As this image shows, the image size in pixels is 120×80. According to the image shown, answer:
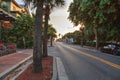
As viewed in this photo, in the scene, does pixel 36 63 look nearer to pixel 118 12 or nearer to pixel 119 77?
pixel 119 77

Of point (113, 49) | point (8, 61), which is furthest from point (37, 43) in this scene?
point (113, 49)

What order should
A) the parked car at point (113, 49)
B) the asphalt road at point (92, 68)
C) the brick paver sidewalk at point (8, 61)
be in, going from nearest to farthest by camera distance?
the asphalt road at point (92, 68)
the brick paver sidewalk at point (8, 61)
the parked car at point (113, 49)

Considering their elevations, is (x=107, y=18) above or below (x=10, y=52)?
above

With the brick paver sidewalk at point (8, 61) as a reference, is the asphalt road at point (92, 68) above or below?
below

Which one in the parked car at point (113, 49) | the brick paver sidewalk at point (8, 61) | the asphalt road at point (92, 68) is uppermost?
the parked car at point (113, 49)

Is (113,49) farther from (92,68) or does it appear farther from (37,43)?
(37,43)

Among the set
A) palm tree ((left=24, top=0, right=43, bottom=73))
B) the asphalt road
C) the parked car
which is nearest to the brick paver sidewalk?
palm tree ((left=24, top=0, right=43, bottom=73))

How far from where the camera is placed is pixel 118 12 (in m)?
30.3

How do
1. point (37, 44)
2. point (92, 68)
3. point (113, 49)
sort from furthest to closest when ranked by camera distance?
1. point (113, 49)
2. point (92, 68)
3. point (37, 44)

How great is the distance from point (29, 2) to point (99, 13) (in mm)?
15930

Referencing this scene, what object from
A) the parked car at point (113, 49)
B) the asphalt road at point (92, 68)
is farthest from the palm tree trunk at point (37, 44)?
the parked car at point (113, 49)

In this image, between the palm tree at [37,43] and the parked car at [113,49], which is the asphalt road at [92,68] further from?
the parked car at [113,49]

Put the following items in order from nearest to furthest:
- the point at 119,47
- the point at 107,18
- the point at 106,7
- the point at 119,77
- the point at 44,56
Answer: the point at 119,77 < the point at 44,56 < the point at 106,7 < the point at 107,18 < the point at 119,47

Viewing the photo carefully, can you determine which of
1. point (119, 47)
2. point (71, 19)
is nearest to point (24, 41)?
point (71, 19)
